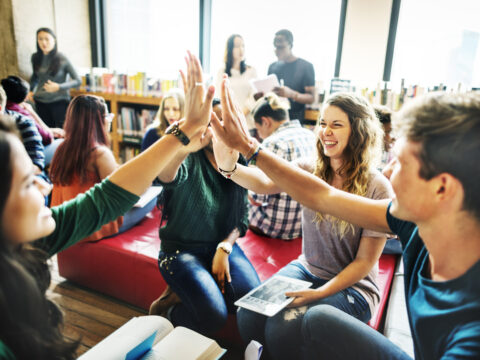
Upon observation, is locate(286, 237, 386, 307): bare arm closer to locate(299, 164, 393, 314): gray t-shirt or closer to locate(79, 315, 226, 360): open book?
locate(299, 164, 393, 314): gray t-shirt

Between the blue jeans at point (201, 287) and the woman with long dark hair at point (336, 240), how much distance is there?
13 centimetres

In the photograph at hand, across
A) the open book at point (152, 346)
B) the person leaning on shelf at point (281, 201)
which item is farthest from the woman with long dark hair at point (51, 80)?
the open book at point (152, 346)

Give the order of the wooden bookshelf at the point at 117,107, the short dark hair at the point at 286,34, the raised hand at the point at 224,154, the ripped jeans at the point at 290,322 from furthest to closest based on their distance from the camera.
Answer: the wooden bookshelf at the point at 117,107 < the short dark hair at the point at 286,34 < the raised hand at the point at 224,154 < the ripped jeans at the point at 290,322

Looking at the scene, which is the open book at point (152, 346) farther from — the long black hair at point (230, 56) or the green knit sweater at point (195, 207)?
the long black hair at point (230, 56)

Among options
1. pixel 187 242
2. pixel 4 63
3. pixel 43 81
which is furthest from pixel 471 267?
pixel 4 63

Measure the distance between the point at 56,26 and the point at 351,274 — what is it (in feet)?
18.2

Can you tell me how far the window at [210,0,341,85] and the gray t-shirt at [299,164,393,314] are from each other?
2882 millimetres

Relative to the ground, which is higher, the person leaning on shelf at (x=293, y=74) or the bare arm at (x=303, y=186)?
the person leaning on shelf at (x=293, y=74)

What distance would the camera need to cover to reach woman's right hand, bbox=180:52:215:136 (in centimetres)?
112

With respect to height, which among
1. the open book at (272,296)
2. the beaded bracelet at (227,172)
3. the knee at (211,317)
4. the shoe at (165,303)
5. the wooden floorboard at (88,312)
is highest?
the beaded bracelet at (227,172)

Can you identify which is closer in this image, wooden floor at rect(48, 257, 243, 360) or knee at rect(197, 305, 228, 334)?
knee at rect(197, 305, 228, 334)

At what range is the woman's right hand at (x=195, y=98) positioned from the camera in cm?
112

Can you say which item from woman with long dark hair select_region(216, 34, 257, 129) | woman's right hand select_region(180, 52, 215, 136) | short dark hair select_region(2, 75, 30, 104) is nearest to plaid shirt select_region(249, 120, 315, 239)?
woman's right hand select_region(180, 52, 215, 136)

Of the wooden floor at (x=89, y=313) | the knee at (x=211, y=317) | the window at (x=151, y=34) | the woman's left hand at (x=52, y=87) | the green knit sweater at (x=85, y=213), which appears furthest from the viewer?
the window at (x=151, y=34)
